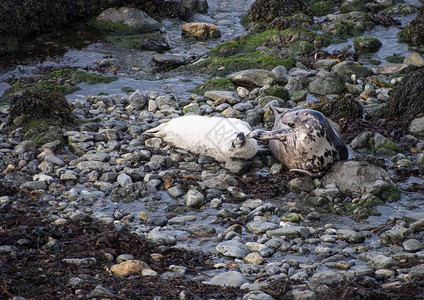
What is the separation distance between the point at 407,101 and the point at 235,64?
3976 millimetres

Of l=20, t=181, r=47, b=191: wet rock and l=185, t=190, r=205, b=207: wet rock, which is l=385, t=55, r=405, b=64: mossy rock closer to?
l=185, t=190, r=205, b=207: wet rock

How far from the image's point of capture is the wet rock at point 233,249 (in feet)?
18.6

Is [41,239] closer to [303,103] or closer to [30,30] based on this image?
[303,103]

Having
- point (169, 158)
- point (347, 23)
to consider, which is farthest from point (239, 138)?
point (347, 23)

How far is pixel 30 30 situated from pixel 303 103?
727cm

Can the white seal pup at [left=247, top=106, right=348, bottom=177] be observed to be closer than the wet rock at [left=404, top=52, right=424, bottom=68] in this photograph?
Yes

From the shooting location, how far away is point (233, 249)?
570 cm

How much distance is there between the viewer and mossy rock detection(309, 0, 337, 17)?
51.7 ft

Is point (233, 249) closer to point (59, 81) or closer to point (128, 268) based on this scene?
point (128, 268)

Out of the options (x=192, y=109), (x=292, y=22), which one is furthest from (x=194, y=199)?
(x=292, y=22)

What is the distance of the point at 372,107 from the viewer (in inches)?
379

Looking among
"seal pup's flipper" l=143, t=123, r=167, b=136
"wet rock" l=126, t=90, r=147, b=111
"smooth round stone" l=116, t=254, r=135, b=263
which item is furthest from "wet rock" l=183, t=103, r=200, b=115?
"smooth round stone" l=116, t=254, r=135, b=263

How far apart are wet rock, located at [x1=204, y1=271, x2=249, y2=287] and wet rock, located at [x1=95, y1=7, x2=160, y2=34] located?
34.4 ft

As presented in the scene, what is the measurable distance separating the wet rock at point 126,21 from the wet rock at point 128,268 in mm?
10225
